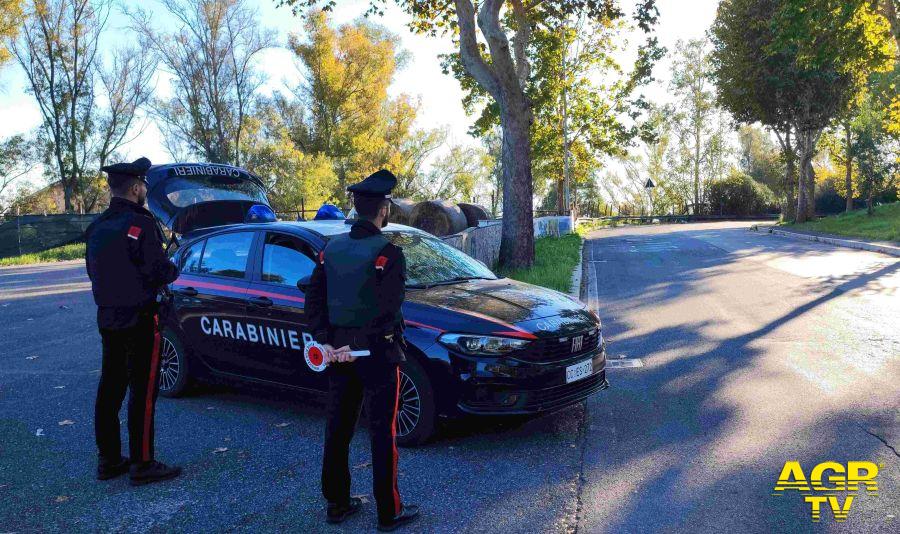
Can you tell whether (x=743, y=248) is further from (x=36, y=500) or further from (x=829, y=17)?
(x=36, y=500)

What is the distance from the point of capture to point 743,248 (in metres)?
22.0

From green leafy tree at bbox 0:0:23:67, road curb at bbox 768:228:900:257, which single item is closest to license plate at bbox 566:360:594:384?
road curb at bbox 768:228:900:257

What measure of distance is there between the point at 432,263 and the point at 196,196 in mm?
6438

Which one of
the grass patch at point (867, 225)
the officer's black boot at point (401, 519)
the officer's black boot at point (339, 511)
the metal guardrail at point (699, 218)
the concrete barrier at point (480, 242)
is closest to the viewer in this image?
the officer's black boot at point (401, 519)

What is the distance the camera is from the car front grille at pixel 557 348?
4.91 meters

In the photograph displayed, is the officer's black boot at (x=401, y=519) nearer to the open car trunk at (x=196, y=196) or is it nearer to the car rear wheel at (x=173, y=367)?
the car rear wheel at (x=173, y=367)

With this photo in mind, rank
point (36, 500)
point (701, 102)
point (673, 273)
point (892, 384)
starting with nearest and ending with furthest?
1. point (36, 500)
2. point (892, 384)
3. point (673, 273)
4. point (701, 102)

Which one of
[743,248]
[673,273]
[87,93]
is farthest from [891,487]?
[87,93]

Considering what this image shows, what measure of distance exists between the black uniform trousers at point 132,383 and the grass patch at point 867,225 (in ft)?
73.3

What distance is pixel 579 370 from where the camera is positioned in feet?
17.0

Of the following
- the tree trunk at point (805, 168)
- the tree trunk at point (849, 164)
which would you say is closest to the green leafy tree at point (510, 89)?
the tree trunk at point (805, 168)

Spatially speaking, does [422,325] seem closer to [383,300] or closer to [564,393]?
[564,393]

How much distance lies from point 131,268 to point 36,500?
1.49 m

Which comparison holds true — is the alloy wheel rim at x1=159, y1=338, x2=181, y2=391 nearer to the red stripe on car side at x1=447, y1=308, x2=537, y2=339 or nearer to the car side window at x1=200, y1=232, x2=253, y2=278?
the car side window at x1=200, y1=232, x2=253, y2=278
